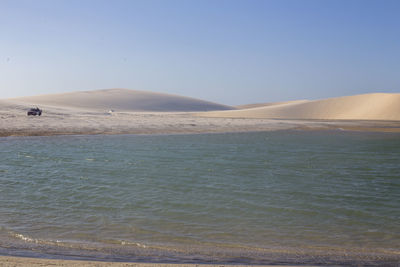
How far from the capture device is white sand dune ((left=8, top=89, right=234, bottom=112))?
116 m

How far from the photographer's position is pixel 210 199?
9.54m

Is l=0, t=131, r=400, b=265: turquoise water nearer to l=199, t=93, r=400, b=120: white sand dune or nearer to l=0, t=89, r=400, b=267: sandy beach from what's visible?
l=0, t=89, r=400, b=267: sandy beach

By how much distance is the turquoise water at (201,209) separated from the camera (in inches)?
243

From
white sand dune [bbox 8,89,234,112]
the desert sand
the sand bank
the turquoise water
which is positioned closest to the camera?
the sand bank

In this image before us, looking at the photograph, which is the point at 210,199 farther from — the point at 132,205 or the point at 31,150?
the point at 31,150

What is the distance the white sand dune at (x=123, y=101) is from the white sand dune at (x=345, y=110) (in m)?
53.4

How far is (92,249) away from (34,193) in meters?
4.55

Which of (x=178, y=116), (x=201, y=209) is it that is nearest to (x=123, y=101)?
(x=178, y=116)

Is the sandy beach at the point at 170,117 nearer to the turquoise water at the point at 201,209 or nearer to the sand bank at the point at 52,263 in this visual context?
the sand bank at the point at 52,263

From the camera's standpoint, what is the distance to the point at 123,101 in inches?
5192

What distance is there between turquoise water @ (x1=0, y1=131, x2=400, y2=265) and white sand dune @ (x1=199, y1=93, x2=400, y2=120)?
53.4 metres

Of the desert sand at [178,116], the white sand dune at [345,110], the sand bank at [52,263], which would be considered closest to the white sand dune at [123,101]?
the desert sand at [178,116]

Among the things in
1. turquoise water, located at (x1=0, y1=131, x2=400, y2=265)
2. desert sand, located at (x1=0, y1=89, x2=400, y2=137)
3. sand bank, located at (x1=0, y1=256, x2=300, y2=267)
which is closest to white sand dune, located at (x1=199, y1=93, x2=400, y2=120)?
desert sand, located at (x1=0, y1=89, x2=400, y2=137)

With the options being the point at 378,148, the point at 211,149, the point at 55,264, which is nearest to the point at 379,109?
the point at 378,148
